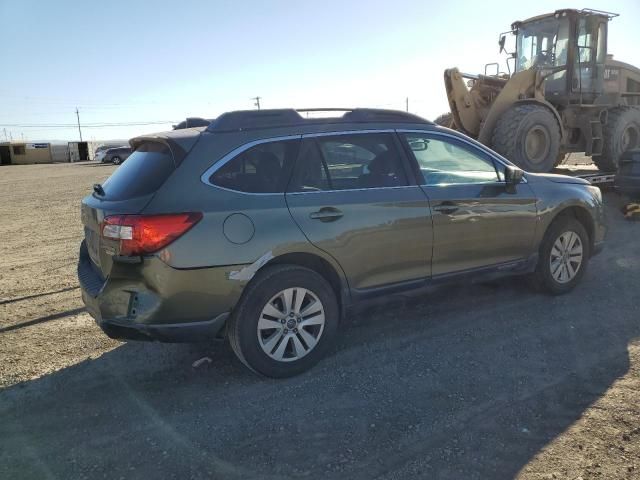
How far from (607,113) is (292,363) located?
10.3 m

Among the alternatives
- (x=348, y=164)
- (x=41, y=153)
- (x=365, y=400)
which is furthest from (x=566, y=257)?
(x=41, y=153)

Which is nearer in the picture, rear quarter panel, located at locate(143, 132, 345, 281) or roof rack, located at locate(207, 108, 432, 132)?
rear quarter panel, located at locate(143, 132, 345, 281)

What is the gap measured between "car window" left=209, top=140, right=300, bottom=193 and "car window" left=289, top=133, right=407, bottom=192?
0.09 metres

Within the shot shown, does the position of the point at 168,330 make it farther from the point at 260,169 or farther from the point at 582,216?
the point at 582,216

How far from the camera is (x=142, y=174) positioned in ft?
11.7

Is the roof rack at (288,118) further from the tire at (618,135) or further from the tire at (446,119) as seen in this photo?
the tire at (618,135)

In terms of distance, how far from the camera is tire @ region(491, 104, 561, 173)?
9008 millimetres

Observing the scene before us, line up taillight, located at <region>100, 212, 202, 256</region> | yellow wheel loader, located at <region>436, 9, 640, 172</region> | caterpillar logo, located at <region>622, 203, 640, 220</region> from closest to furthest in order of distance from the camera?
taillight, located at <region>100, 212, 202, 256</region>
caterpillar logo, located at <region>622, 203, 640, 220</region>
yellow wheel loader, located at <region>436, 9, 640, 172</region>

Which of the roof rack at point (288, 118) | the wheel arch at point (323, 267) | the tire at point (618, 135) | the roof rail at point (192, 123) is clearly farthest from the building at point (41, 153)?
the wheel arch at point (323, 267)

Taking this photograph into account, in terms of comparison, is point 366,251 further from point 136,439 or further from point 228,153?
point 136,439

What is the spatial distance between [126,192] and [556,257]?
4040mm

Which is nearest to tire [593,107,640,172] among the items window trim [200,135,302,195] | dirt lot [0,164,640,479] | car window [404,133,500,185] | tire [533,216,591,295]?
tire [533,216,591,295]

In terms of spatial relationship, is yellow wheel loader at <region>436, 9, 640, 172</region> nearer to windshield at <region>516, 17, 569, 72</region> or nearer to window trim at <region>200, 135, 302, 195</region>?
windshield at <region>516, 17, 569, 72</region>

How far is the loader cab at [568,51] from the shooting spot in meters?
10.3
